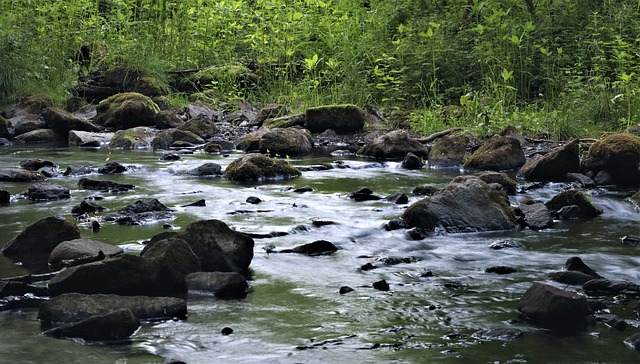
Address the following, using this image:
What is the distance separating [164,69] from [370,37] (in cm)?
429

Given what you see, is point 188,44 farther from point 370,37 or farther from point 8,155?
point 8,155

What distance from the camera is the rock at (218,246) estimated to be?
4.95m

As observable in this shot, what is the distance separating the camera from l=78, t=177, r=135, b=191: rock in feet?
27.0

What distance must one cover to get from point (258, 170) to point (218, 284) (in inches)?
176

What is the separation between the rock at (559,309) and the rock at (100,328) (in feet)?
6.54

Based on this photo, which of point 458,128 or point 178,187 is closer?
point 178,187

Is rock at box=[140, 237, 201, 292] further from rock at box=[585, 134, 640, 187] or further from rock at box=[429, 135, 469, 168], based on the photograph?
rock at box=[429, 135, 469, 168]

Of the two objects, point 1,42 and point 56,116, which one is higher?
point 1,42

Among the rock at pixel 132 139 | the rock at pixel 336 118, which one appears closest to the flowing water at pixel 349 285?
the rock at pixel 132 139

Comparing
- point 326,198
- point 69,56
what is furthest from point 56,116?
point 326,198

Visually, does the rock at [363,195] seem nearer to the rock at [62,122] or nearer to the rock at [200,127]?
the rock at [200,127]

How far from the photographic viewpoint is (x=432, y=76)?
44.6 ft

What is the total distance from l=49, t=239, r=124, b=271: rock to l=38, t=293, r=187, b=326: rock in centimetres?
83

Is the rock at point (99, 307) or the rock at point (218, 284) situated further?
the rock at point (218, 284)
